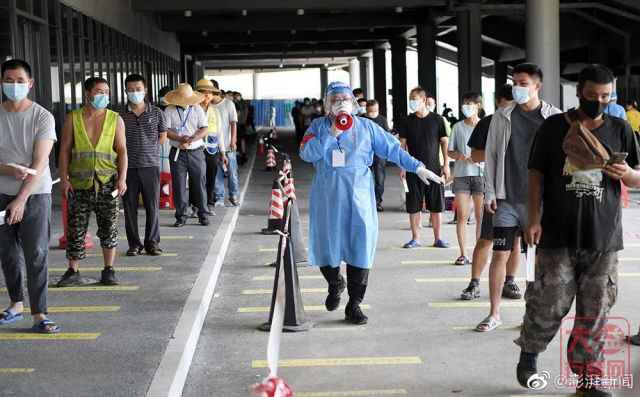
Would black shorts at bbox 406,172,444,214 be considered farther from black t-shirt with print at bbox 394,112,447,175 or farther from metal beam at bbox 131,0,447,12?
metal beam at bbox 131,0,447,12

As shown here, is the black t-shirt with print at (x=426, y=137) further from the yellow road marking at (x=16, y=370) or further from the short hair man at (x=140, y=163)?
the yellow road marking at (x=16, y=370)

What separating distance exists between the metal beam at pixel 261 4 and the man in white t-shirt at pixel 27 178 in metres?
22.1

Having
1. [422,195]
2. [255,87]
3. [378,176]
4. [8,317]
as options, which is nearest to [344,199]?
[8,317]

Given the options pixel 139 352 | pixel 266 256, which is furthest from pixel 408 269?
pixel 139 352

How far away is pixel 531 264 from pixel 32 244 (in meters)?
3.61

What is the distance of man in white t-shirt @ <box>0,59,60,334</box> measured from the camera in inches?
285

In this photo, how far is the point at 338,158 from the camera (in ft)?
25.9

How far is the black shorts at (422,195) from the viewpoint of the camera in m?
12.0

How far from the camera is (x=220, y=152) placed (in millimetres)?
15109

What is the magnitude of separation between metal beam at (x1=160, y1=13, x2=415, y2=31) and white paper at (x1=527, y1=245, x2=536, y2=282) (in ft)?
103

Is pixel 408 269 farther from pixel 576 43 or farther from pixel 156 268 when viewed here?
pixel 576 43

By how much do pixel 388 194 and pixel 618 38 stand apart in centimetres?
1940

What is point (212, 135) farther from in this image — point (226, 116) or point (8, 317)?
Answer: point (8, 317)

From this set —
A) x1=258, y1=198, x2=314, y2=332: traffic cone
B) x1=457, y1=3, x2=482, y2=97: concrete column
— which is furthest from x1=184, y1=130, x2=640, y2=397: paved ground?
x1=457, y1=3, x2=482, y2=97: concrete column
